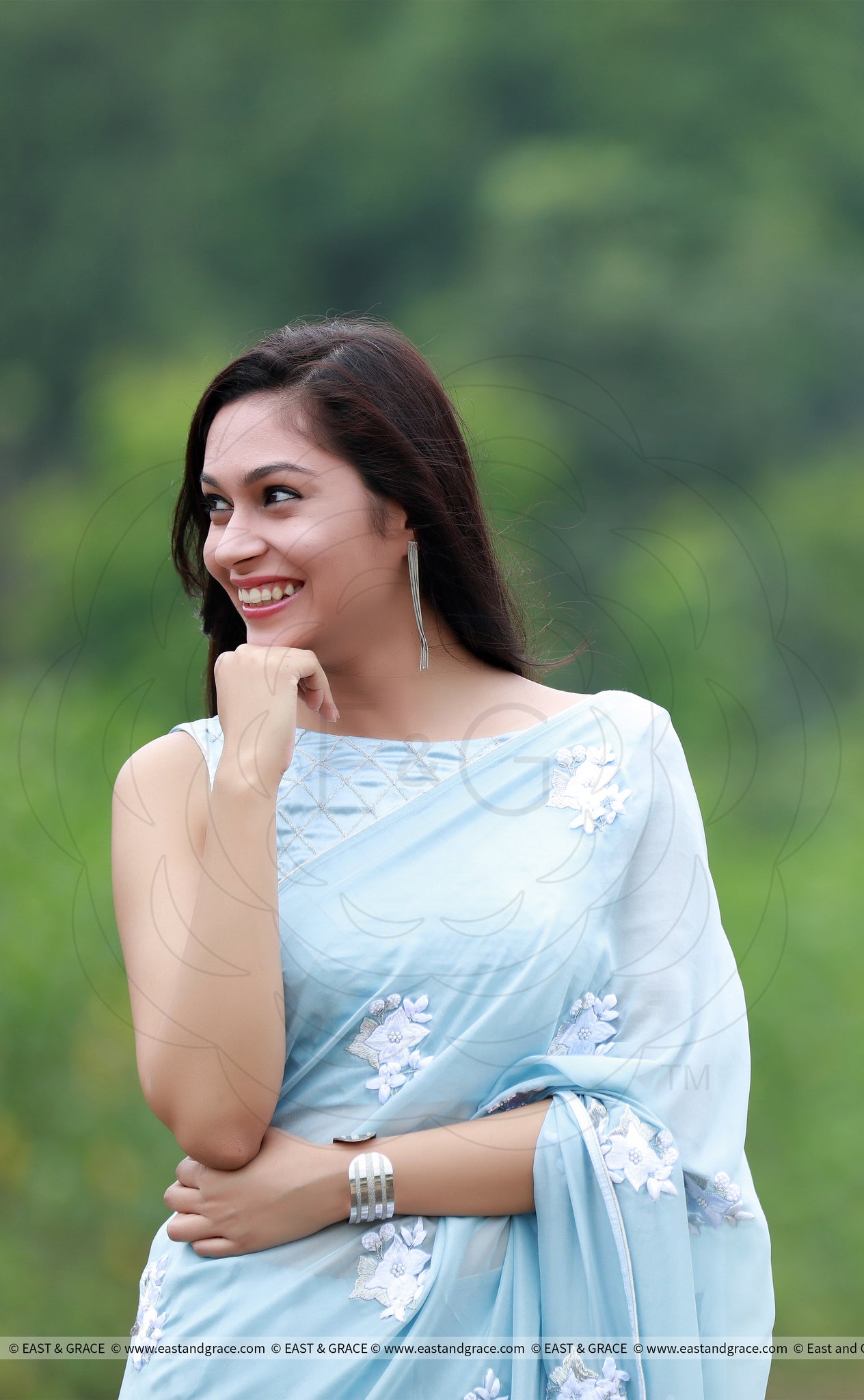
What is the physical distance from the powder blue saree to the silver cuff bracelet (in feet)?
0.04

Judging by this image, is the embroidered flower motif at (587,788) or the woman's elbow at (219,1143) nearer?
the woman's elbow at (219,1143)

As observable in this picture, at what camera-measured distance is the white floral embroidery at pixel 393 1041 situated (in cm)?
114

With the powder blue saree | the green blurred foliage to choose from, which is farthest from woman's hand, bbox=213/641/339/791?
the green blurred foliage

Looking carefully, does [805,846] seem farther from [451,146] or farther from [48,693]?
[451,146]

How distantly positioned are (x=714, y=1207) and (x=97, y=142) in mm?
5056

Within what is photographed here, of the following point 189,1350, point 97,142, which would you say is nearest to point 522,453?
point 97,142

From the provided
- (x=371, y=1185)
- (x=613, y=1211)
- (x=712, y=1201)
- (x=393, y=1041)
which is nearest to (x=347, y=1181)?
(x=371, y=1185)

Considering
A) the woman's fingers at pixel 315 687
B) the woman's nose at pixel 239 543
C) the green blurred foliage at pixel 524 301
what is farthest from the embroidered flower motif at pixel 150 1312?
the green blurred foliage at pixel 524 301

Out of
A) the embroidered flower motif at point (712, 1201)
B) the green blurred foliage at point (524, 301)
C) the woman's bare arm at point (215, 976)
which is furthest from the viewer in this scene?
the green blurred foliage at point (524, 301)

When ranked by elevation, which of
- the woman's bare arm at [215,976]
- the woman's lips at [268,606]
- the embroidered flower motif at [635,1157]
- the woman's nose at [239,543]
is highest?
the woman's nose at [239,543]

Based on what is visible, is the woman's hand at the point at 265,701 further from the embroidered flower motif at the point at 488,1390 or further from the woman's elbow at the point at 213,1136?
the embroidered flower motif at the point at 488,1390

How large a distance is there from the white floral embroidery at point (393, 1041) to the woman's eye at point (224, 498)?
1.52 feet

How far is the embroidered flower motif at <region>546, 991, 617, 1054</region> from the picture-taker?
3.87 ft

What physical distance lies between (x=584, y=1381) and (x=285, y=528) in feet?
2.58
